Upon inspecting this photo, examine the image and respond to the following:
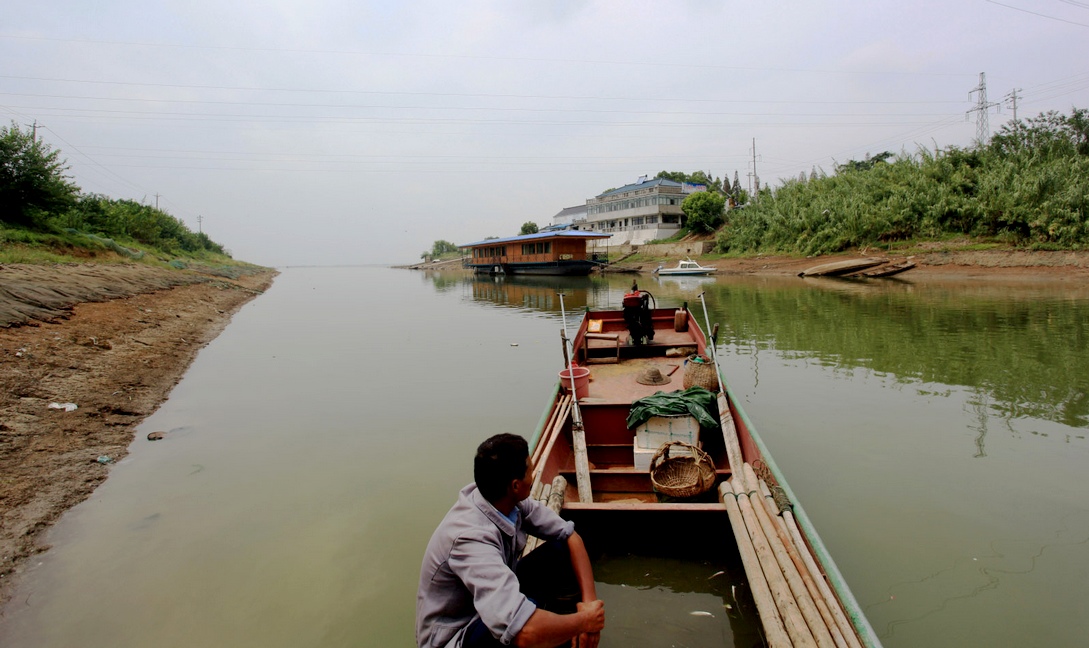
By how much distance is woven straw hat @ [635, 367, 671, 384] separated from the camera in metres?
7.10

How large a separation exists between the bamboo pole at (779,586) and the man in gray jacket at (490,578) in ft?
3.09

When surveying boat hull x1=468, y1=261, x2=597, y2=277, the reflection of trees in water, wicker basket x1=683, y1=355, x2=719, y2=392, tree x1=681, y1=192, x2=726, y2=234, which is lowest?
the reflection of trees in water

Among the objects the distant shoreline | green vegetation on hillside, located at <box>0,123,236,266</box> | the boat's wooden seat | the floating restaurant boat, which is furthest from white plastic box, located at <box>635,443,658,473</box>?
the floating restaurant boat

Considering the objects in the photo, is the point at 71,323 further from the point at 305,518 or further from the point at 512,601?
the point at 512,601

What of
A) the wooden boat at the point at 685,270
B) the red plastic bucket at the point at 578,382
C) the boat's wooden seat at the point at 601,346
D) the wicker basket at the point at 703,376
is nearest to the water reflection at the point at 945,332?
the boat's wooden seat at the point at 601,346

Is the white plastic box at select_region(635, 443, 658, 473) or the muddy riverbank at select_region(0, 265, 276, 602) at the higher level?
the muddy riverbank at select_region(0, 265, 276, 602)

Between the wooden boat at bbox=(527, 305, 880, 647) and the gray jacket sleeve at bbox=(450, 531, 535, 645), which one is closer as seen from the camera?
the gray jacket sleeve at bbox=(450, 531, 535, 645)

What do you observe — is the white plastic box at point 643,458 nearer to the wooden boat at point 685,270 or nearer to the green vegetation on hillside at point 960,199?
the green vegetation on hillside at point 960,199

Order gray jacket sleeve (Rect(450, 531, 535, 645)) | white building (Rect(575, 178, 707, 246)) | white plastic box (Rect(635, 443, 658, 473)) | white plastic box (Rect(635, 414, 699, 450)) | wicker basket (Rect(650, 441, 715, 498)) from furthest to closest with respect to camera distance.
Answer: white building (Rect(575, 178, 707, 246)) < white plastic box (Rect(635, 414, 699, 450)) < white plastic box (Rect(635, 443, 658, 473)) < wicker basket (Rect(650, 441, 715, 498)) < gray jacket sleeve (Rect(450, 531, 535, 645))

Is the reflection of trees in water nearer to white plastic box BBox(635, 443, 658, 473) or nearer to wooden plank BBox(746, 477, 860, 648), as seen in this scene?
white plastic box BBox(635, 443, 658, 473)

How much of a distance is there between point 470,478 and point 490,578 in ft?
13.0

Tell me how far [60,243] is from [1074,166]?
42.1 m

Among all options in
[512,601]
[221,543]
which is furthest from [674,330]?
[512,601]

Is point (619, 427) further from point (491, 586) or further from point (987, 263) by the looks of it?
point (987, 263)
